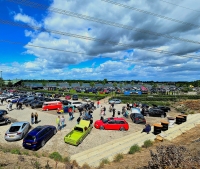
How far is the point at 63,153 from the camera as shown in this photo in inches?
635

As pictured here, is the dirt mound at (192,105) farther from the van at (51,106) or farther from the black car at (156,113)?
the van at (51,106)

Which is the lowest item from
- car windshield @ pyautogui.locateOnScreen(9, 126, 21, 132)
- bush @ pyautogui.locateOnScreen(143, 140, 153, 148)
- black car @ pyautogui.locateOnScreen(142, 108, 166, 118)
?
bush @ pyautogui.locateOnScreen(143, 140, 153, 148)

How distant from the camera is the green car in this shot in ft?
57.7

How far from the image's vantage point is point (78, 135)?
18.4m

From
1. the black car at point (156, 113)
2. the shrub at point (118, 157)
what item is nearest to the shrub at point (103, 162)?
the shrub at point (118, 157)

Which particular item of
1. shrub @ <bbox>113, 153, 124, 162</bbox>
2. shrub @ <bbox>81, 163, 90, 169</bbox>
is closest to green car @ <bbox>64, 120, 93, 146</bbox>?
shrub @ <bbox>81, 163, 90, 169</bbox>

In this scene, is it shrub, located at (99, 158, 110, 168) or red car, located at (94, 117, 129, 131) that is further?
red car, located at (94, 117, 129, 131)

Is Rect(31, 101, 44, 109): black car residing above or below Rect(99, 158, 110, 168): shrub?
above

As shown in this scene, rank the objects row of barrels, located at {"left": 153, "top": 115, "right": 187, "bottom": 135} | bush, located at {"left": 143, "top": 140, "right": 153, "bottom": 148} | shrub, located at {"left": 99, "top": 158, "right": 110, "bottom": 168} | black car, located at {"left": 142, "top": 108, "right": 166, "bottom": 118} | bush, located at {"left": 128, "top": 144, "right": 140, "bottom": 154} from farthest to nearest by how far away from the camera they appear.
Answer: black car, located at {"left": 142, "top": 108, "right": 166, "bottom": 118} < row of barrels, located at {"left": 153, "top": 115, "right": 187, "bottom": 135} < bush, located at {"left": 143, "top": 140, "right": 153, "bottom": 148} < bush, located at {"left": 128, "top": 144, "right": 140, "bottom": 154} < shrub, located at {"left": 99, "top": 158, "right": 110, "bottom": 168}

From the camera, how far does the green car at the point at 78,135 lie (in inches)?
692

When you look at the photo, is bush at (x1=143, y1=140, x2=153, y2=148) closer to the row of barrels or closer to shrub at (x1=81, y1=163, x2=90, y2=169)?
the row of barrels

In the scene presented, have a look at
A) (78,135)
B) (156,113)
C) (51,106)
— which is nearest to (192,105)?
(156,113)

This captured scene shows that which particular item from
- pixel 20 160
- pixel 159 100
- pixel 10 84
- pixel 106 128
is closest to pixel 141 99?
pixel 159 100

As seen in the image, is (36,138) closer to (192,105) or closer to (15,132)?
(15,132)
